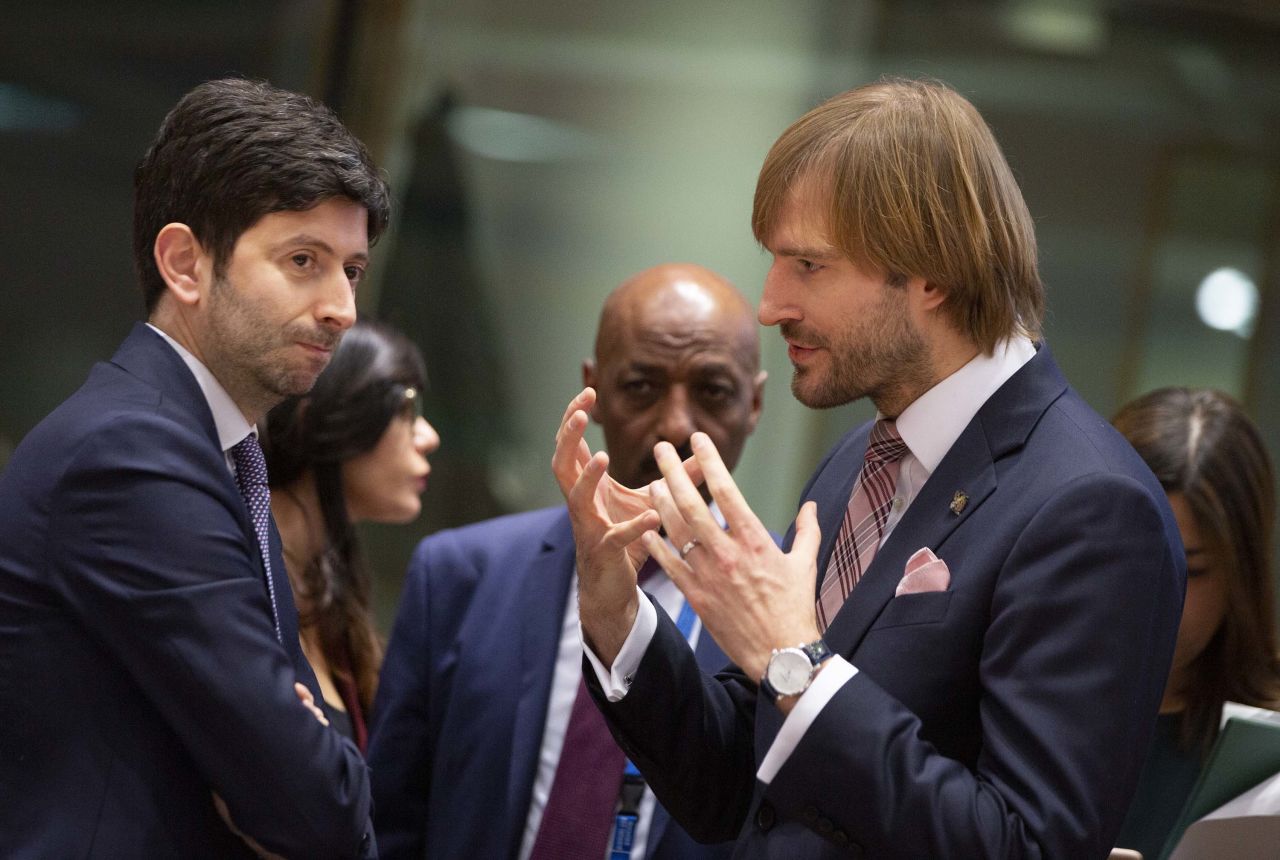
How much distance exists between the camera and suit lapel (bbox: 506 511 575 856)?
2.55m

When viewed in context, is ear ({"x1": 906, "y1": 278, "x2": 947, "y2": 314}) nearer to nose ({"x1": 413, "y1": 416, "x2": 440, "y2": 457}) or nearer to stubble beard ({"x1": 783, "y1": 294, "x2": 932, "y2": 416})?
stubble beard ({"x1": 783, "y1": 294, "x2": 932, "y2": 416})

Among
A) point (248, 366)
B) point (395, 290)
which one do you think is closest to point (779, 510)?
point (395, 290)

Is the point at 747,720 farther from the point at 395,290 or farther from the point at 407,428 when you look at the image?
the point at 395,290

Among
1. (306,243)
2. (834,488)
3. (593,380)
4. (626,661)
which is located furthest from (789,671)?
(593,380)

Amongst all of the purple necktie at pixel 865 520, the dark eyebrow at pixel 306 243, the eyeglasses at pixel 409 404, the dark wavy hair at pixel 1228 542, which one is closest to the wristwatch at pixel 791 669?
the purple necktie at pixel 865 520

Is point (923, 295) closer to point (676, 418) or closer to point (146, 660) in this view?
point (676, 418)

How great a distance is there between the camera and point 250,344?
186 centimetres

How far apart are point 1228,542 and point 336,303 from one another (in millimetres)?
1737

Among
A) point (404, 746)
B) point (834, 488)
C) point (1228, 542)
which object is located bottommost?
point (404, 746)

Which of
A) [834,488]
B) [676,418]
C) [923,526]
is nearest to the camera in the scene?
[923,526]

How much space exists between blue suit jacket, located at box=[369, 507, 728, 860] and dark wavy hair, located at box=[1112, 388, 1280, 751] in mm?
926

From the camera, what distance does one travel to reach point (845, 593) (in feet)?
6.39

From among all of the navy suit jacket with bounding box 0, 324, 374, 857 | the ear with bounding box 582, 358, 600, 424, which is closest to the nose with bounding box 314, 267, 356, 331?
the navy suit jacket with bounding box 0, 324, 374, 857

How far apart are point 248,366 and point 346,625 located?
1237mm
